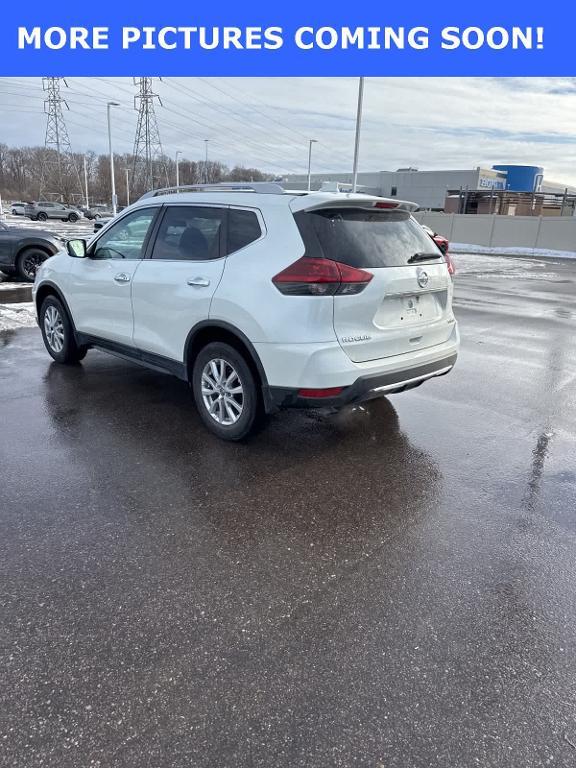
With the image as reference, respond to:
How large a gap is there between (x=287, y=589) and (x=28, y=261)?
1242 centimetres

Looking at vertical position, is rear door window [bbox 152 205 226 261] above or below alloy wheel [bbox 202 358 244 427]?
above

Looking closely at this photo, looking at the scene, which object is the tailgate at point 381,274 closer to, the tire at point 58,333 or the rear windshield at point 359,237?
the rear windshield at point 359,237

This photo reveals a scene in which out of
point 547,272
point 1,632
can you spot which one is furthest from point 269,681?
point 547,272

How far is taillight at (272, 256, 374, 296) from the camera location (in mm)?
3881

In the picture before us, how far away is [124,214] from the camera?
219 inches

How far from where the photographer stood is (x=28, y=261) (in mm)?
13141

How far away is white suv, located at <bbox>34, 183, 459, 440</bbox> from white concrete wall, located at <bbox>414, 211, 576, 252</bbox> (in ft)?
124

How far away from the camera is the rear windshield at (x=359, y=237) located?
13.1 feet

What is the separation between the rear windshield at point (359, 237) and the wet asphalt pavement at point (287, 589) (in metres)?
1.52

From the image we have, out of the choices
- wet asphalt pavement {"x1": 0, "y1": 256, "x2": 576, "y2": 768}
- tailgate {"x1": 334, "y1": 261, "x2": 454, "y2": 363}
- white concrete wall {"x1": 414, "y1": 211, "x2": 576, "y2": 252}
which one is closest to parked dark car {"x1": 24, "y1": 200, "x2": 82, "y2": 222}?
white concrete wall {"x1": 414, "y1": 211, "x2": 576, "y2": 252}

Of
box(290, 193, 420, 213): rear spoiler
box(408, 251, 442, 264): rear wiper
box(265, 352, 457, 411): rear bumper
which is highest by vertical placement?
box(290, 193, 420, 213): rear spoiler

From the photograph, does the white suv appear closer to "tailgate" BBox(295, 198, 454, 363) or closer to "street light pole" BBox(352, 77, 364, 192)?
"tailgate" BBox(295, 198, 454, 363)

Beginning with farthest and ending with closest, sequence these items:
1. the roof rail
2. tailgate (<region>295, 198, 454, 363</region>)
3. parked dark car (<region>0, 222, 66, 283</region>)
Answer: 1. parked dark car (<region>0, 222, 66, 283</region>)
2. the roof rail
3. tailgate (<region>295, 198, 454, 363</region>)

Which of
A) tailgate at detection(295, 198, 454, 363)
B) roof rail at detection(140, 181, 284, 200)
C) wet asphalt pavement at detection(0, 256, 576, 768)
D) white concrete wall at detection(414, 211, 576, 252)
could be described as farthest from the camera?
white concrete wall at detection(414, 211, 576, 252)
